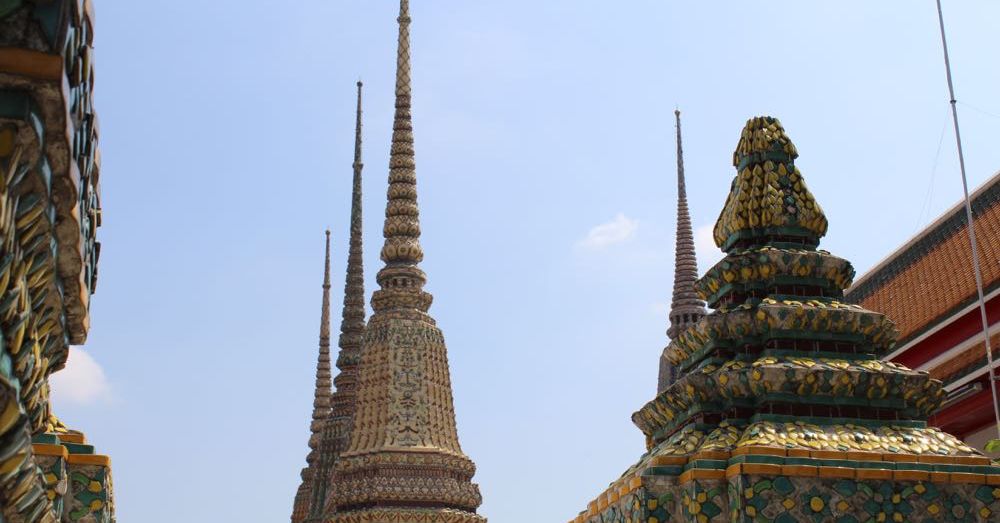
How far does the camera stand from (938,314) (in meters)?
17.6

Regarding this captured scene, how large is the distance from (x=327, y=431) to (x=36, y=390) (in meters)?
27.7

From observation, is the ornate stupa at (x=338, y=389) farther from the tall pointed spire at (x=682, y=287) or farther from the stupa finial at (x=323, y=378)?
the tall pointed spire at (x=682, y=287)

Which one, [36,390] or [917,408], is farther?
[917,408]

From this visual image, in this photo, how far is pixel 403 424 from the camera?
2550 cm

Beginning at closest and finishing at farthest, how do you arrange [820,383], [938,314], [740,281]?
[820,383] < [740,281] < [938,314]

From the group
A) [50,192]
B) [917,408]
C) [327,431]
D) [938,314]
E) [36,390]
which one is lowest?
[36,390]

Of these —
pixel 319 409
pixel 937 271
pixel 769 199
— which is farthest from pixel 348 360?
pixel 769 199

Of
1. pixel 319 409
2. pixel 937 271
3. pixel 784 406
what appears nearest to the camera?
pixel 784 406

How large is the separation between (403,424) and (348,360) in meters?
8.98

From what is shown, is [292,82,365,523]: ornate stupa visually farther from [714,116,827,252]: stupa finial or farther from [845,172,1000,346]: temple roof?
[714,116,827,252]: stupa finial

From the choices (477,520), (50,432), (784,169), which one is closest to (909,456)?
(784,169)

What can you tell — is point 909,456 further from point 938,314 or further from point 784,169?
point 938,314

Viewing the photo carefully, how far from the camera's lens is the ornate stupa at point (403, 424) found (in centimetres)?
2492

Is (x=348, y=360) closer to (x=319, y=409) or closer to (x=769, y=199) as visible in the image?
(x=319, y=409)
